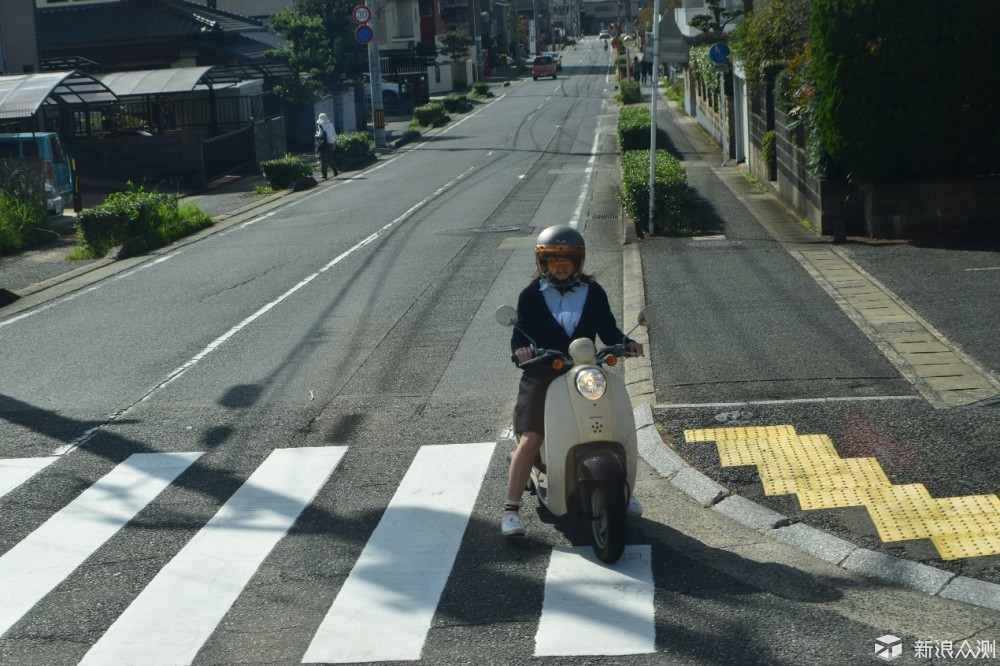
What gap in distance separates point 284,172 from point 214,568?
981 inches

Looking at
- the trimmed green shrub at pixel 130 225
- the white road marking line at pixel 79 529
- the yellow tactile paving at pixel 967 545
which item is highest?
the trimmed green shrub at pixel 130 225

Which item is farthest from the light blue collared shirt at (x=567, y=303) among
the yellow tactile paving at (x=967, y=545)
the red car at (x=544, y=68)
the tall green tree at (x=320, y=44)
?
the red car at (x=544, y=68)

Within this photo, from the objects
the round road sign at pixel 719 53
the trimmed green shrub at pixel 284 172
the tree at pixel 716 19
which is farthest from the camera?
the tree at pixel 716 19

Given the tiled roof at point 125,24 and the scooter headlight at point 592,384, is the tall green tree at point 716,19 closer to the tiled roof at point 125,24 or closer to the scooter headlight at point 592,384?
the tiled roof at point 125,24

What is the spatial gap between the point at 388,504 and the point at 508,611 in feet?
6.22

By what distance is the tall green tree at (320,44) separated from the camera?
167ft

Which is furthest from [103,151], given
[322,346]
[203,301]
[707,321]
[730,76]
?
[707,321]

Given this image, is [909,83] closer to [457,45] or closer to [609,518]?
[609,518]

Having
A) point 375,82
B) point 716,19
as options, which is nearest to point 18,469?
point 716,19

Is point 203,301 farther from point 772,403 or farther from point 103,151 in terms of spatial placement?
point 103,151

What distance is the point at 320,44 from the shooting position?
51812 mm

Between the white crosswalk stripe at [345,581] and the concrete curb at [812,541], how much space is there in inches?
31.5

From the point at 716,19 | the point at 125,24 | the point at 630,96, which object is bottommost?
the point at 630,96

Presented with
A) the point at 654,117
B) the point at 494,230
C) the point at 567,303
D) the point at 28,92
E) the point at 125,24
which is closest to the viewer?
the point at 567,303
